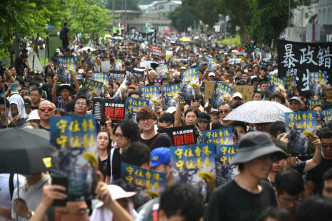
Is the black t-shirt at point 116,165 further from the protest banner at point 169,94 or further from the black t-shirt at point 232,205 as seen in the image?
the protest banner at point 169,94

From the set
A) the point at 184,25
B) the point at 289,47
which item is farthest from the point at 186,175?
the point at 184,25

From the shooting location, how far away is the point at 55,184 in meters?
3.88

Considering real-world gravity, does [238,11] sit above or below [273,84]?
above

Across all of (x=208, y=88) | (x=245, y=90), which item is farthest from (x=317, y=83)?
(x=208, y=88)

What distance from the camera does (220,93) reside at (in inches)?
477

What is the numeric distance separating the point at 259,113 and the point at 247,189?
14.4 feet

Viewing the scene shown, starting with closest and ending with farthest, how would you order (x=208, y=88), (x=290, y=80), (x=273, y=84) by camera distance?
(x=273, y=84), (x=290, y=80), (x=208, y=88)

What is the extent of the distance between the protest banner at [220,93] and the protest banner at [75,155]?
821cm

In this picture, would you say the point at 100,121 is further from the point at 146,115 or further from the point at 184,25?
the point at 184,25

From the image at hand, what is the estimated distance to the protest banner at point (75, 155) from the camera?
3.83 meters

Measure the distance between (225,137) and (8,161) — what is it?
3.02m

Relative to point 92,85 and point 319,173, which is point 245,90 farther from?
point 319,173

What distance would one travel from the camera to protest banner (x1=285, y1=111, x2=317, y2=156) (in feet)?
23.9

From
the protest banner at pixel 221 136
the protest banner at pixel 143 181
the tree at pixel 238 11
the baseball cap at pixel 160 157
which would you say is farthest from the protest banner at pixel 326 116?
the tree at pixel 238 11
